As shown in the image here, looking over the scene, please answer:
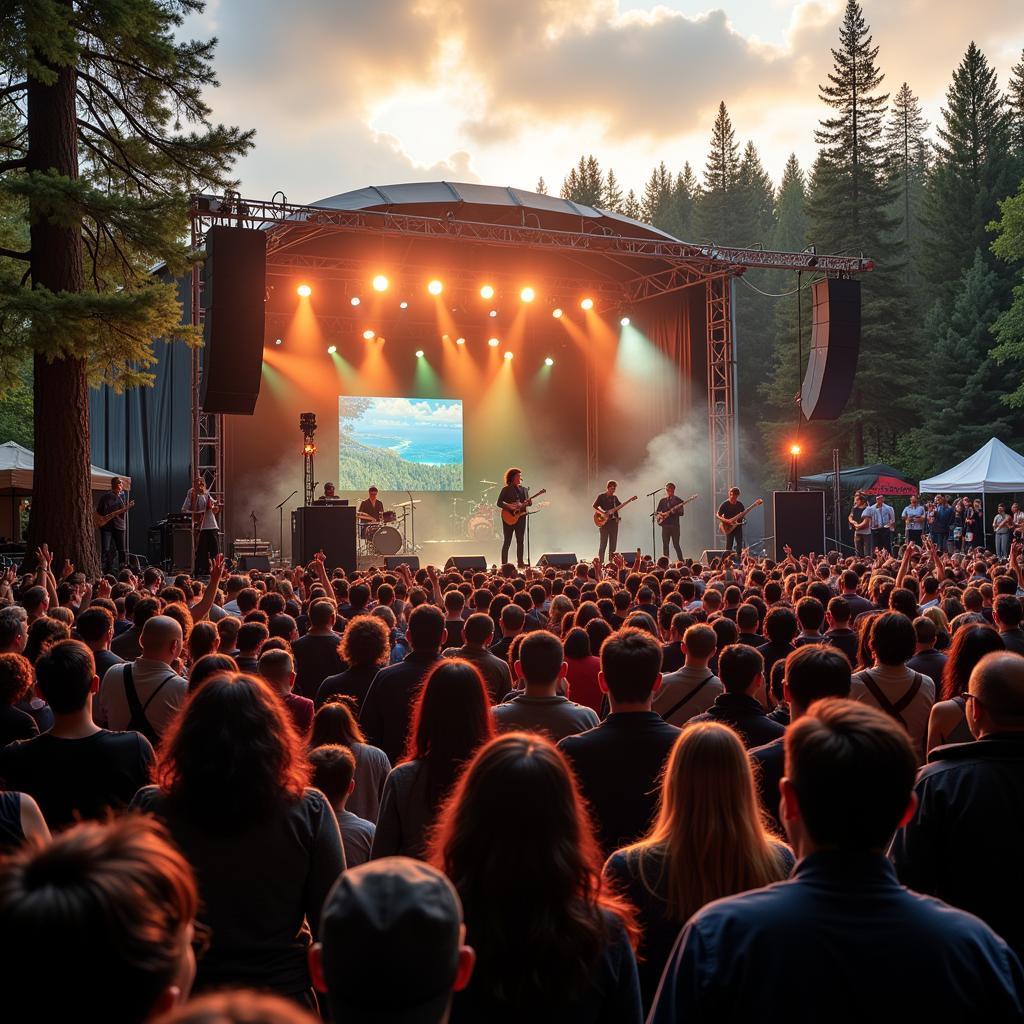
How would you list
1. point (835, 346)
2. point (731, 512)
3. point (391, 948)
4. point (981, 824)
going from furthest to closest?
point (731, 512) → point (835, 346) → point (981, 824) → point (391, 948)

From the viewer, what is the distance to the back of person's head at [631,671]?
10.8ft

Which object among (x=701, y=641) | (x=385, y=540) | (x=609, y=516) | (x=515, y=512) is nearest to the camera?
(x=701, y=641)

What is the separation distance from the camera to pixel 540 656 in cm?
384

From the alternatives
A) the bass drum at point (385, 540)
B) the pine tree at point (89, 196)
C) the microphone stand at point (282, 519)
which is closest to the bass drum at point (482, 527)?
the microphone stand at point (282, 519)

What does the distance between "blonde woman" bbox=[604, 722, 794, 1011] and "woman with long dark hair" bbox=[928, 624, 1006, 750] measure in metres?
1.63

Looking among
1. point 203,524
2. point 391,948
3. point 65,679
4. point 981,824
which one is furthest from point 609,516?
point 391,948

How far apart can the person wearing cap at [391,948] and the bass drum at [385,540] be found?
1801 centimetres

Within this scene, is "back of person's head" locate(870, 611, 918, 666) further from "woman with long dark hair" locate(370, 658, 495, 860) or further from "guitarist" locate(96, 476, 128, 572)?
"guitarist" locate(96, 476, 128, 572)

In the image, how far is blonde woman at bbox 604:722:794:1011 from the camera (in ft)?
6.98

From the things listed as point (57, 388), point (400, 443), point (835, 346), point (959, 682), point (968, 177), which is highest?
point (968, 177)

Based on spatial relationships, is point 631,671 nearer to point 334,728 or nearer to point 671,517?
point 334,728

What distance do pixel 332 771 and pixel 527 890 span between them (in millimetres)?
1581

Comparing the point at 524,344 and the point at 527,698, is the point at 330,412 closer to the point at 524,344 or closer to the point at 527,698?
the point at 524,344

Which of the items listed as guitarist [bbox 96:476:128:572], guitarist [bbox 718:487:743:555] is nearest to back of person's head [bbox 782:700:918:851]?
guitarist [bbox 96:476:128:572]
